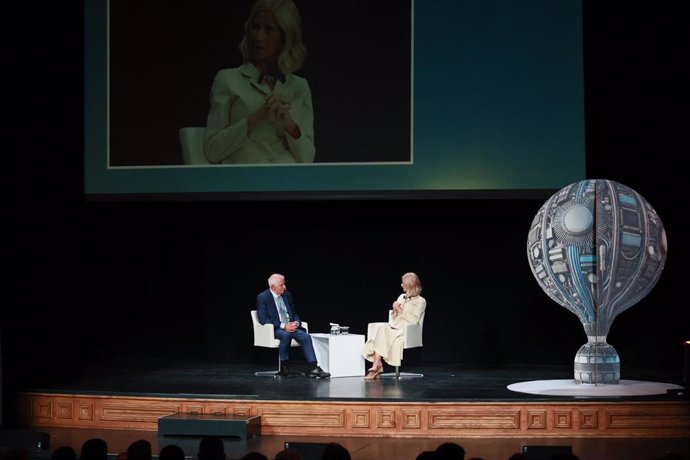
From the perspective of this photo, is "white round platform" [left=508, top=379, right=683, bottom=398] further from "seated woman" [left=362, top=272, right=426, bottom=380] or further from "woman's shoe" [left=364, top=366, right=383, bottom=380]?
"woman's shoe" [left=364, top=366, right=383, bottom=380]

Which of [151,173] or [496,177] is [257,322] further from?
[496,177]

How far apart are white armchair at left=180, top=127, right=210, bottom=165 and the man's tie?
1440mm

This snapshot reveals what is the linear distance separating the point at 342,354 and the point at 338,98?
2.22 meters

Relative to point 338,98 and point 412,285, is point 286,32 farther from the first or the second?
point 412,285

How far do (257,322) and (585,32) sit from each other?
3831 mm

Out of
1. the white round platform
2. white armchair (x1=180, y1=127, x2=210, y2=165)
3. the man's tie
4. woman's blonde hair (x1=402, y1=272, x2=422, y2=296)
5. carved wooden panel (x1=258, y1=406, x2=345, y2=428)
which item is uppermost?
white armchair (x1=180, y1=127, x2=210, y2=165)

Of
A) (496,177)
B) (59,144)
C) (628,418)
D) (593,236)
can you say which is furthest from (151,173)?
(628,418)

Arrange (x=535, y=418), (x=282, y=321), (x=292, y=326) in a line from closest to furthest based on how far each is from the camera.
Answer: (x=535, y=418) < (x=292, y=326) < (x=282, y=321)

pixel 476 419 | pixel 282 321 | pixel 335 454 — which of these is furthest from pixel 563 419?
pixel 335 454

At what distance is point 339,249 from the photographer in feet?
33.4

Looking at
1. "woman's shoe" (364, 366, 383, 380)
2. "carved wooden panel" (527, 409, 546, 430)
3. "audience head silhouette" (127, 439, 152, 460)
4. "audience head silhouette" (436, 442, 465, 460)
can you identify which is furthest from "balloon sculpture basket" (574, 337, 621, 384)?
"audience head silhouette" (127, 439, 152, 460)

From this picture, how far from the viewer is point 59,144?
369 inches

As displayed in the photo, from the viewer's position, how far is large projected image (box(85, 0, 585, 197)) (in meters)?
9.22

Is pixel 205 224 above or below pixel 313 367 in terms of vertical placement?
above
